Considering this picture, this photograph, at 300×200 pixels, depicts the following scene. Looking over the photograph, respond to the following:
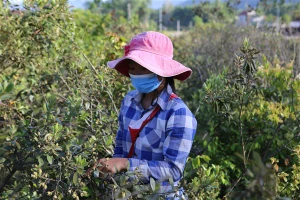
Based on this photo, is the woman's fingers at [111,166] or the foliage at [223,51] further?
the foliage at [223,51]

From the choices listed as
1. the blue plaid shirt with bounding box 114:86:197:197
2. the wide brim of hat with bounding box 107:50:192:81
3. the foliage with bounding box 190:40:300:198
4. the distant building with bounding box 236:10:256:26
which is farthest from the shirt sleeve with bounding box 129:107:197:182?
the distant building with bounding box 236:10:256:26

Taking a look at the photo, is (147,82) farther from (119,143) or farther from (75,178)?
(75,178)

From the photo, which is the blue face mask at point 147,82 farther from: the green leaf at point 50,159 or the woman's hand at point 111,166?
the green leaf at point 50,159

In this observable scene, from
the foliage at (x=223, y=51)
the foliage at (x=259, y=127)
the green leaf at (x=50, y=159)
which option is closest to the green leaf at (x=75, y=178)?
the green leaf at (x=50, y=159)

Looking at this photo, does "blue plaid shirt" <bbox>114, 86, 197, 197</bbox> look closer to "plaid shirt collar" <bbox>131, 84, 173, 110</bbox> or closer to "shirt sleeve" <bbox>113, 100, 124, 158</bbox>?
"plaid shirt collar" <bbox>131, 84, 173, 110</bbox>

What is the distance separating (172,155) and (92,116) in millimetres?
1218

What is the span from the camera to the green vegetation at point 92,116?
7.62ft

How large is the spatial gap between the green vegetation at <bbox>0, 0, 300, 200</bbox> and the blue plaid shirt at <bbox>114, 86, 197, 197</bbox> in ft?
0.29

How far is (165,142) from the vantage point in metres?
2.11

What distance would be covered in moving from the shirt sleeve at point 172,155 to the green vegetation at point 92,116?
2.9 inches

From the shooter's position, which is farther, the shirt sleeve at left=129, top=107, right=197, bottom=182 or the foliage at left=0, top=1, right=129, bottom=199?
the foliage at left=0, top=1, right=129, bottom=199

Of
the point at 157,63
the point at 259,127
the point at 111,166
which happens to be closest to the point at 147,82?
the point at 157,63

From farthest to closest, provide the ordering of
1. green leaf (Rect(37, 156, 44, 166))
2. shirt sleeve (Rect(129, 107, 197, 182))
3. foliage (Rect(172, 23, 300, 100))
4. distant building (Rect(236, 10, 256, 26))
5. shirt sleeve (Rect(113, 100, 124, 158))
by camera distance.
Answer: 1. distant building (Rect(236, 10, 256, 26))
2. foliage (Rect(172, 23, 300, 100))
3. shirt sleeve (Rect(113, 100, 124, 158))
4. green leaf (Rect(37, 156, 44, 166))
5. shirt sleeve (Rect(129, 107, 197, 182))

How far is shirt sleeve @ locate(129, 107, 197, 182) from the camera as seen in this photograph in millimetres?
2078
